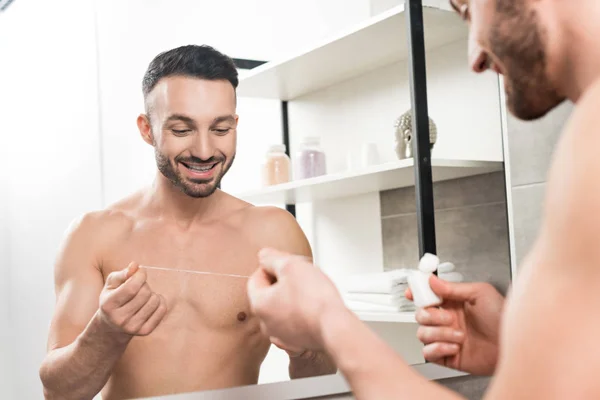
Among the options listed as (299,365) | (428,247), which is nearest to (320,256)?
(299,365)

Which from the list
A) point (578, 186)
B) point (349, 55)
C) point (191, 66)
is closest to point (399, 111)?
point (349, 55)

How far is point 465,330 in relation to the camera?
0.96 metres

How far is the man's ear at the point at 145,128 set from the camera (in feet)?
3.29

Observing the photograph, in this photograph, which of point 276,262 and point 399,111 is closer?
point 276,262

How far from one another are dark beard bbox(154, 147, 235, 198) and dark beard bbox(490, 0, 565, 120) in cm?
50

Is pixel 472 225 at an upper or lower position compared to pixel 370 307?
upper

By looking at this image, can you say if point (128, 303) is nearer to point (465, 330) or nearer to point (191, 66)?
point (191, 66)

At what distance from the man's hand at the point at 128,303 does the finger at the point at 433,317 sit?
0.39 m

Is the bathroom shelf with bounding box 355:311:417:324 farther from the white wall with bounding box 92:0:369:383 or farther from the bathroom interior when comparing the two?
the white wall with bounding box 92:0:369:383

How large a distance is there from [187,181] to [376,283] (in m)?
0.42

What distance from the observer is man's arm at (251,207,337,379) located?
1.12m

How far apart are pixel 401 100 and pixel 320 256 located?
0.42m

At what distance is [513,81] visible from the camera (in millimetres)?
713

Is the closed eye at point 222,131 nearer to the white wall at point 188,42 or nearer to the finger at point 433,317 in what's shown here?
the white wall at point 188,42
